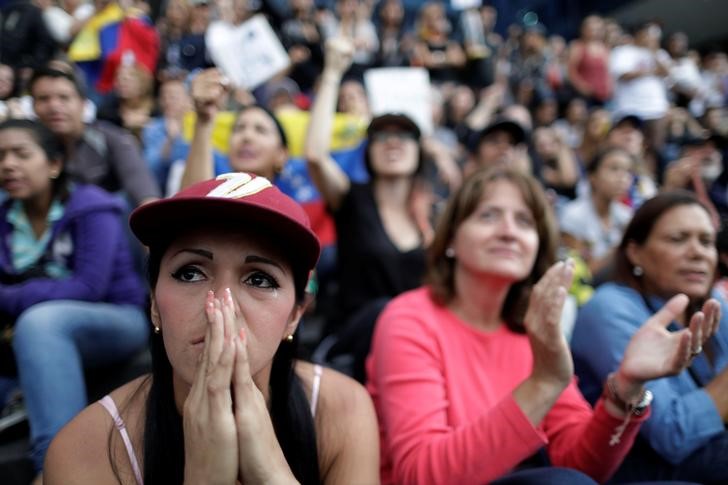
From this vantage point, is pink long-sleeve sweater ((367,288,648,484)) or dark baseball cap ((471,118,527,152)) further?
dark baseball cap ((471,118,527,152))

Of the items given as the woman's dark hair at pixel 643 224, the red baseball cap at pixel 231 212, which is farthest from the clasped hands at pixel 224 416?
the woman's dark hair at pixel 643 224

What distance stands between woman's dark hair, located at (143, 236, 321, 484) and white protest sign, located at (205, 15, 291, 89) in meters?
3.46

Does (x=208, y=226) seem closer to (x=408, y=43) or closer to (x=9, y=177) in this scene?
(x=9, y=177)

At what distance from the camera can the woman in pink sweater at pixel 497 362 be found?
61.4 inches

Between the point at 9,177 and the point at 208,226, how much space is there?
64.8 inches

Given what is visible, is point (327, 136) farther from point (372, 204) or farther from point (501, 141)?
point (501, 141)

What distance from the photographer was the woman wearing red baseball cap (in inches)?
45.0

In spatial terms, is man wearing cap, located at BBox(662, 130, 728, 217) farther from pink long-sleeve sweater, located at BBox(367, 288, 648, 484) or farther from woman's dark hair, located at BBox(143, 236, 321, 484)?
woman's dark hair, located at BBox(143, 236, 321, 484)

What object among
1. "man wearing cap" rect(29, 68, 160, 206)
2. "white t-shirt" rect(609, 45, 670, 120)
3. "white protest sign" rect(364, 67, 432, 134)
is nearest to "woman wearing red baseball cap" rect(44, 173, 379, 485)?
"man wearing cap" rect(29, 68, 160, 206)

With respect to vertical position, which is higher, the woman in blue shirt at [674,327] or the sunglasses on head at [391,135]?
the sunglasses on head at [391,135]

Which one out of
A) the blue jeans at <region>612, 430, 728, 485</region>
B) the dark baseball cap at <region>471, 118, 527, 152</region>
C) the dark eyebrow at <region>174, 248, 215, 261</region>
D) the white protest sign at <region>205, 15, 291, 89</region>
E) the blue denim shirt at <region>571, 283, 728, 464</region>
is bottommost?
the blue jeans at <region>612, 430, 728, 485</region>

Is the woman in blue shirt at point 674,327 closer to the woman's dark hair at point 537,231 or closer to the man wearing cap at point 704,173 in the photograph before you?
the woman's dark hair at point 537,231

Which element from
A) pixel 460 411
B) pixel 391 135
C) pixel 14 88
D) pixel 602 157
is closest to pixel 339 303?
pixel 391 135

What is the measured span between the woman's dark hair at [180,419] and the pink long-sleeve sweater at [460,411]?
363 mm
